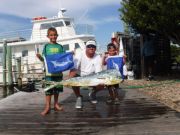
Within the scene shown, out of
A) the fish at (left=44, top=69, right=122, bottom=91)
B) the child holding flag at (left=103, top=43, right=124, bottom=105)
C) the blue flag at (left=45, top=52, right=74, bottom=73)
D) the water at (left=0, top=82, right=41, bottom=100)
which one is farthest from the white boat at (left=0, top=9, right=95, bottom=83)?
the fish at (left=44, top=69, right=122, bottom=91)

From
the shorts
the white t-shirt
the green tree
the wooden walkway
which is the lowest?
the wooden walkway

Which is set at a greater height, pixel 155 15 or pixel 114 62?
pixel 155 15

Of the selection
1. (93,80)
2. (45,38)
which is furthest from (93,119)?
(45,38)

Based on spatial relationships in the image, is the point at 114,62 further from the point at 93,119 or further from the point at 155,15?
the point at 155,15

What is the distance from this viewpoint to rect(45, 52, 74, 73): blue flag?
977 centimetres

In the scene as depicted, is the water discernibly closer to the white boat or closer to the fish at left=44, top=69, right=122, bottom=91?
the fish at left=44, top=69, right=122, bottom=91

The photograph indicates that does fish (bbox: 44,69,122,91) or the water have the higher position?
fish (bbox: 44,69,122,91)

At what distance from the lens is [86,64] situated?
10.3 meters

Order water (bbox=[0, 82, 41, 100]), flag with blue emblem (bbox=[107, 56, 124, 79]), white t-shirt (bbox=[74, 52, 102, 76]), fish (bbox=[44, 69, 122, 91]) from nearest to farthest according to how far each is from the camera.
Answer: fish (bbox=[44, 69, 122, 91]), white t-shirt (bbox=[74, 52, 102, 76]), flag with blue emblem (bbox=[107, 56, 124, 79]), water (bbox=[0, 82, 41, 100])

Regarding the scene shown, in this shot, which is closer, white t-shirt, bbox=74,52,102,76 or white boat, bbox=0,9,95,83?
white t-shirt, bbox=74,52,102,76

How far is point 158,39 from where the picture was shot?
22094mm

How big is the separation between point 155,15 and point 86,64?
649cm

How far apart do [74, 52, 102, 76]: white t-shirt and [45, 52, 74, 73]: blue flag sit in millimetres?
313

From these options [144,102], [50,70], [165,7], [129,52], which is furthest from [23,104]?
[129,52]
